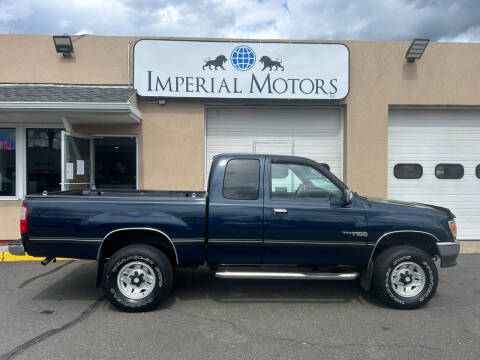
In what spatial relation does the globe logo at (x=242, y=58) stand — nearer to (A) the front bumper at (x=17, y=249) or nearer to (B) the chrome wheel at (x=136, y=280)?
(B) the chrome wheel at (x=136, y=280)

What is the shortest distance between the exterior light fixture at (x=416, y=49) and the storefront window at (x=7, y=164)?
9.55 m

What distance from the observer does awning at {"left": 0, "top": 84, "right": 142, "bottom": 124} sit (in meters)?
7.46

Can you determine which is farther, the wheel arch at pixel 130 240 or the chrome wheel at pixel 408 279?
the chrome wheel at pixel 408 279

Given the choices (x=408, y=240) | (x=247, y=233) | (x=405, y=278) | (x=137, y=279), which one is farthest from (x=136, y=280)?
(x=408, y=240)

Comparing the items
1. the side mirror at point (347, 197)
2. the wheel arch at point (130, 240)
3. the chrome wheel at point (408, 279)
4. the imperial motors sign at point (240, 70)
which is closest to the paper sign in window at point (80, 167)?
the imperial motors sign at point (240, 70)

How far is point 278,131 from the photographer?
9.46m

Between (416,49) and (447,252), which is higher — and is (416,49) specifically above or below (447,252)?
above

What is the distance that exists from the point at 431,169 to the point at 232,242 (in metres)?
6.90

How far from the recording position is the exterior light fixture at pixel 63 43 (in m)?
8.75

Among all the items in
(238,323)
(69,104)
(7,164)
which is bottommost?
(238,323)

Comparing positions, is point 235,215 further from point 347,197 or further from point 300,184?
→ point 347,197

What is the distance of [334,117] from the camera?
948 centimetres

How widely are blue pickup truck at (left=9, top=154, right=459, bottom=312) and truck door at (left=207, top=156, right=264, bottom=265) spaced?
0.01 metres

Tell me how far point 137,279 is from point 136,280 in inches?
0.8
